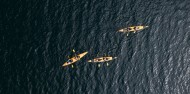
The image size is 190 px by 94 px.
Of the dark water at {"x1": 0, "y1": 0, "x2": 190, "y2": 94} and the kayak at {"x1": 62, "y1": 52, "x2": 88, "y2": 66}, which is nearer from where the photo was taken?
the dark water at {"x1": 0, "y1": 0, "x2": 190, "y2": 94}

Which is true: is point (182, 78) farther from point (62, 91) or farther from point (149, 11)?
point (62, 91)

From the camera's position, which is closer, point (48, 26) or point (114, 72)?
point (114, 72)

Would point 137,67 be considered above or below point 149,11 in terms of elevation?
below

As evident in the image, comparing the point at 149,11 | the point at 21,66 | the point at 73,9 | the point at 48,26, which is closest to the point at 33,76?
the point at 21,66

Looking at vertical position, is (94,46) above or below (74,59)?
above

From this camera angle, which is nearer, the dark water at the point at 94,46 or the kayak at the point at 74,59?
the dark water at the point at 94,46

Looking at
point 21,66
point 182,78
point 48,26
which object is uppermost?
point 48,26
